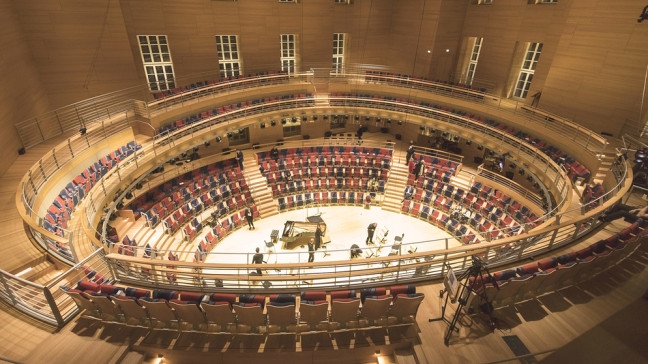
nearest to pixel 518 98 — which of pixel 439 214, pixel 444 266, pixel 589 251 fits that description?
pixel 439 214

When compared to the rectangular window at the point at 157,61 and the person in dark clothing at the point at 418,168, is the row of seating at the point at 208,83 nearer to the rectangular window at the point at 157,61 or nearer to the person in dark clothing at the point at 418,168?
the rectangular window at the point at 157,61

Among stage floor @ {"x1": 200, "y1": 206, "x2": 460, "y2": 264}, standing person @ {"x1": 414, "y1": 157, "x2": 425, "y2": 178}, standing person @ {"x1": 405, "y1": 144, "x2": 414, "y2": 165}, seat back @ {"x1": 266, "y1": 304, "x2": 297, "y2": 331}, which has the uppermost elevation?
seat back @ {"x1": 266, "y1": 304, "x2": 297, "y2": 331}

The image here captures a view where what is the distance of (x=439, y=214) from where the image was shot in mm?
15492

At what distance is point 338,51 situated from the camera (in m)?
20.8

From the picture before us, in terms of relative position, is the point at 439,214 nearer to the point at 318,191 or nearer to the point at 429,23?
the point at 318,191

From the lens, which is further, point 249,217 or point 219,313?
point 249,217

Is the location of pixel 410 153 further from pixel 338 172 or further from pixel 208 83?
pixel 208 83

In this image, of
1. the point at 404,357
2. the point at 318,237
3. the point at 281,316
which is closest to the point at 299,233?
the point at 318,237

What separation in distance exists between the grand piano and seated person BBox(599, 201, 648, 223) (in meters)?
9.22

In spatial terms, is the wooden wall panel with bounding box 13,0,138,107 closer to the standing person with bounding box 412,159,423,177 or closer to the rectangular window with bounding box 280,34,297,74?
the rectangular window with bounding box 280,34,297,74

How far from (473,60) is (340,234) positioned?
40.8 feet

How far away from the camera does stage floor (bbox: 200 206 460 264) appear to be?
13766mm

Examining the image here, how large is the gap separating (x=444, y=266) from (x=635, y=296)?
3600 millimetres

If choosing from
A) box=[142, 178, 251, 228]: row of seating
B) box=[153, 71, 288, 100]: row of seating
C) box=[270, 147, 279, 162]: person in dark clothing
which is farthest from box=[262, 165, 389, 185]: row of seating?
box=[153, 71, 288, 100]: row of seating
